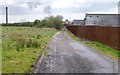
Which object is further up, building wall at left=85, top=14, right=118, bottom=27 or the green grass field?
building wall at left=85, top=14, right=118, bottom=27

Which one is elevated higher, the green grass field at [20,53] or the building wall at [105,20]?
the building wall at [105,20]

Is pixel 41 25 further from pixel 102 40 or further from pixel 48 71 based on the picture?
pixel 48 71

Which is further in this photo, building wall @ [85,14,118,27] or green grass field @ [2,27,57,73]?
building wall @ [85,14,118,27]

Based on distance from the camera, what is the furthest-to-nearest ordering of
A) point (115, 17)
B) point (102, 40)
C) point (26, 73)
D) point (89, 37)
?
point (115, 17) < point (89, 37) < point (102, 40) < point (26, 73)

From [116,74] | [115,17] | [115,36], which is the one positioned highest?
[115,17]

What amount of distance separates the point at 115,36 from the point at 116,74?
257 inches

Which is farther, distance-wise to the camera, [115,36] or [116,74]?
[115,36]

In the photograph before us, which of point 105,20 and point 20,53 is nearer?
point 20,53

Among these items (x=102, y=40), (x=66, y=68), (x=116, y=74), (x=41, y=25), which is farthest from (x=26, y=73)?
(x=41, y=25)

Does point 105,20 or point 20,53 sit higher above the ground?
point 105,20

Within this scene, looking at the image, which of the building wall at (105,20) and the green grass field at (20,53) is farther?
the building wall at (105,20)

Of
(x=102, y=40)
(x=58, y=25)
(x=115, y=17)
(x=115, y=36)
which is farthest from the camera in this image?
(x=58, y=25)

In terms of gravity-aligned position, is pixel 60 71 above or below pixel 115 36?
below

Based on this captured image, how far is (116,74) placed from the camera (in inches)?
229
